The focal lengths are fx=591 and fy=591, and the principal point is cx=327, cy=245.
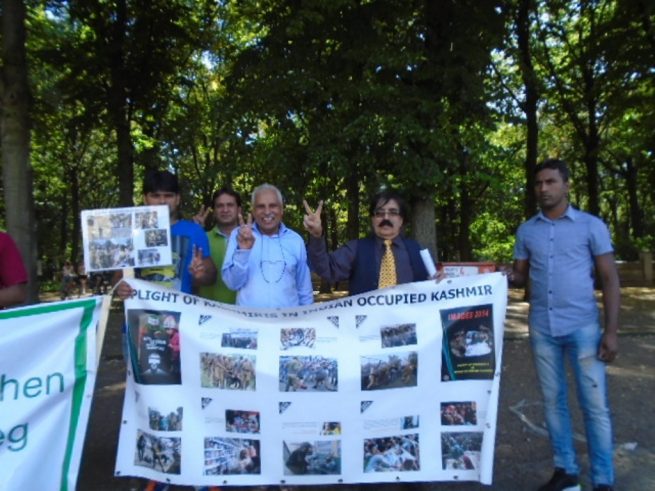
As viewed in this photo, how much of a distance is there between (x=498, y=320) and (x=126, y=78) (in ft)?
33.0

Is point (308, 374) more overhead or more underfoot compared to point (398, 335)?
more underfoot

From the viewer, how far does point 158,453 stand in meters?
3.66

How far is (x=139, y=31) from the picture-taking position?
11758mm

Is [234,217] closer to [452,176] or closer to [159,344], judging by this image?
[159,344]

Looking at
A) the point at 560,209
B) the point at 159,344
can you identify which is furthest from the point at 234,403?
the point at 560,209

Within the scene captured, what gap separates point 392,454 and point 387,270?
3.87 feet

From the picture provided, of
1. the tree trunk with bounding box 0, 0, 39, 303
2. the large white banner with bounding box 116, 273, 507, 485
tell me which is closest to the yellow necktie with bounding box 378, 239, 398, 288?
the large white banner with bounding box 116, 273, 507, 485

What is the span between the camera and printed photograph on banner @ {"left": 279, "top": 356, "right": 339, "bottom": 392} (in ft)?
12.1

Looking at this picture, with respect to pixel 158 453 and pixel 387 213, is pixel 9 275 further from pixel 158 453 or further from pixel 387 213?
pixel 387 213

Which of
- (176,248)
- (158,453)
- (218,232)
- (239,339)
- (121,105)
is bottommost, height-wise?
(158,453)

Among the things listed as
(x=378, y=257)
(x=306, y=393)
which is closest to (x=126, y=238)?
(x=306, y=393)

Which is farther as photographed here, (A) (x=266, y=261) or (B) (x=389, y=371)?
(A) (x=266, y=261)

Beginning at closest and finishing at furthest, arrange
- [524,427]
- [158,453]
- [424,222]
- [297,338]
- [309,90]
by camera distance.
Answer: [158,453]
[297,338]
[524,427]
[309,90]
[424,222]

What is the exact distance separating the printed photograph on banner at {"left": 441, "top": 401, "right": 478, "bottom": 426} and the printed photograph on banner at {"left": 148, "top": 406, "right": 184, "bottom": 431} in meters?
1.66
